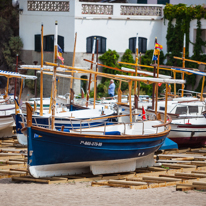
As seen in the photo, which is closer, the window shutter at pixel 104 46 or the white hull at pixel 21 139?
the white hull at pixel 21 139

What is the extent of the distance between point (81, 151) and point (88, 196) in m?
2.19

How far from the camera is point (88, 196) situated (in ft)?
35.8

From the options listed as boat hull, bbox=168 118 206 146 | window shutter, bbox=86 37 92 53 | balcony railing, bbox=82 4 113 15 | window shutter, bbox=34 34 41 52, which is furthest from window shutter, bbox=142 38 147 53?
boat hull, bbox=168 118 206 146

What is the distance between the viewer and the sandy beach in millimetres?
10203

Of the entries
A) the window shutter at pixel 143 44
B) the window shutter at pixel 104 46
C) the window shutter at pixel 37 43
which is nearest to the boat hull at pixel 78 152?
the window shutter at pixel 104 46

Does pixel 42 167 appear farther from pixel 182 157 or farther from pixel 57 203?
pixel 182 157

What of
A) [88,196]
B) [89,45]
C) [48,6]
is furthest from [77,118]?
[48,6]

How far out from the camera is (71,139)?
12.7 meters

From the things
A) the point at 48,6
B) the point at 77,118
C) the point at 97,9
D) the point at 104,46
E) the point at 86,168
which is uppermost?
the point at 48,6

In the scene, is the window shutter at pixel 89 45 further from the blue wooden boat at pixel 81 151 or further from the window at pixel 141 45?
the blue wooden boat at pixel 81 151

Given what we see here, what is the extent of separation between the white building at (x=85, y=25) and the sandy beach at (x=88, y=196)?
20.1m

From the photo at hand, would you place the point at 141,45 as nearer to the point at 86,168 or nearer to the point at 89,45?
the point at 89,45

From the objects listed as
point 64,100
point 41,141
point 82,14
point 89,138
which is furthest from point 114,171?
point 82,14

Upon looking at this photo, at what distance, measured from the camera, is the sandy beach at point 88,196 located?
1020 cm
